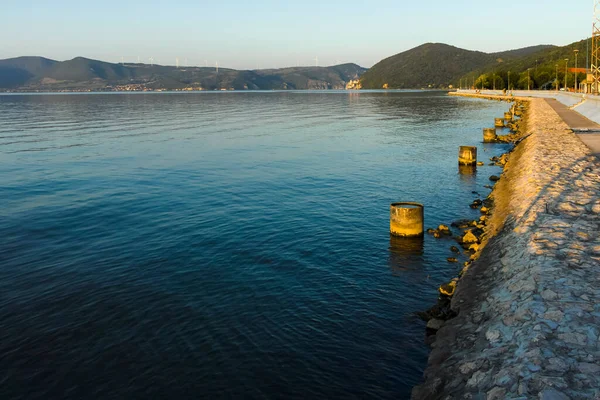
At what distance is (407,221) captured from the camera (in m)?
21.2

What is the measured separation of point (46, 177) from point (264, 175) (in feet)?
55.6

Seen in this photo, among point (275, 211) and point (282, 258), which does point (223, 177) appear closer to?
point (275, 211)

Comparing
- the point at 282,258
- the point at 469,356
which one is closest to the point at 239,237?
the point at 282,258

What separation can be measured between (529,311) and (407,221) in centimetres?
999

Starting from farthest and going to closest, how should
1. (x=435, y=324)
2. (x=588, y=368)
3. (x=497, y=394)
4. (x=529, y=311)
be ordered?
(x=435, y=324) < (x=529, y=311) < (x=588, y=368) < (x=497, y=394)

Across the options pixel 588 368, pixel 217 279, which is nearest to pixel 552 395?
pixel 588 368

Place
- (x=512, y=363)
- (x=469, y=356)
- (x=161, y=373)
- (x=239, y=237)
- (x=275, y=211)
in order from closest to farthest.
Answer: (x=512, y=363) < (x=469, y=356) < (x=161, y=373) < (x=239, y=237) < (x=275, y=211)

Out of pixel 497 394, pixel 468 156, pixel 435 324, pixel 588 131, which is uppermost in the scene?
pixel 588 131

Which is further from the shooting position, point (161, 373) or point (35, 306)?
point (35, 306)

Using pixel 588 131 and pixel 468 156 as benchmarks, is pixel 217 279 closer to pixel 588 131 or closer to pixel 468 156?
pixel 468 156

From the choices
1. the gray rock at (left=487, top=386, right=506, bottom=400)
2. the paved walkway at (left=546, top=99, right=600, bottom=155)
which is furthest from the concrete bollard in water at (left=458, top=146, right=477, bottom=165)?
the gray rock at (left=487, top=386, right=506, bottom=400)

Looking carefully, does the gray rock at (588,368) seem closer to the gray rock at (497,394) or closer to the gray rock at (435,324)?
the gray rock at (497,394)

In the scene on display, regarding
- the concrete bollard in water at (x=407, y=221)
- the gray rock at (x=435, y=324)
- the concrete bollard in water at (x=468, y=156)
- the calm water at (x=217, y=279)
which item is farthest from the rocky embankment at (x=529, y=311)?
the concrete bollard in water at (x=468, y=156)

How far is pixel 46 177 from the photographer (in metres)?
35.8
